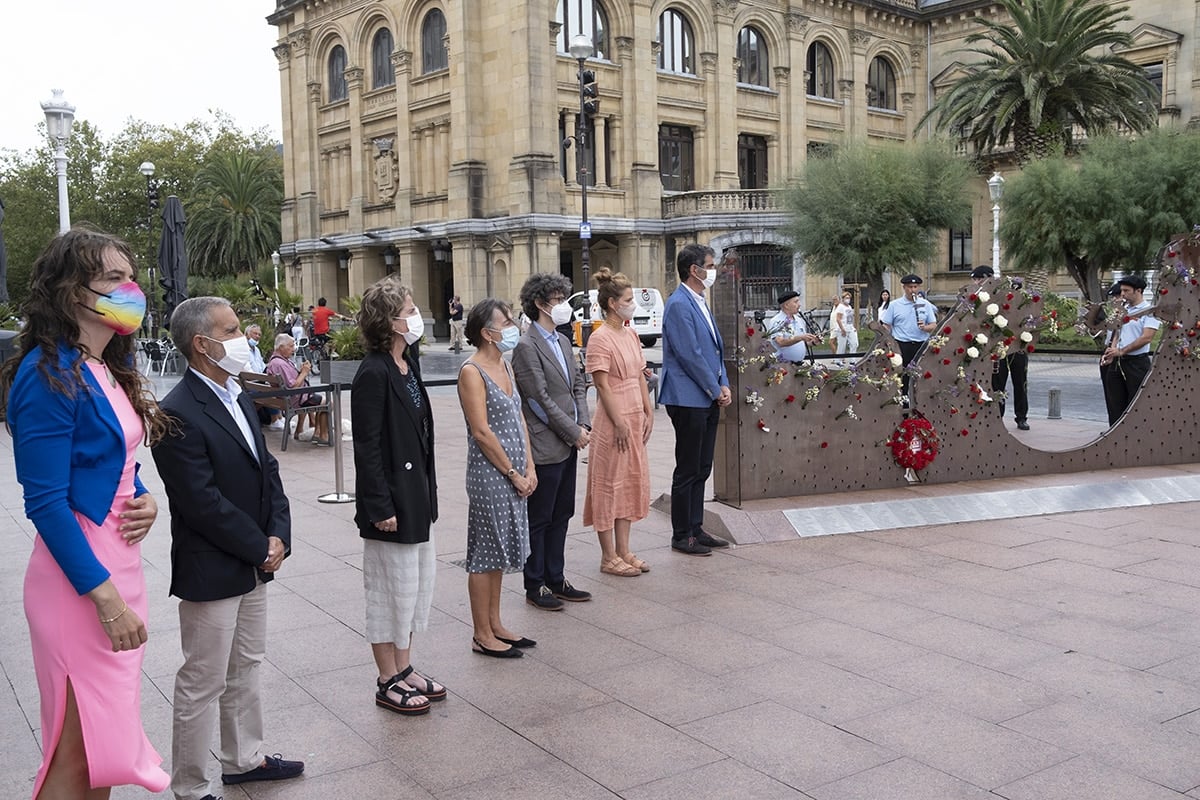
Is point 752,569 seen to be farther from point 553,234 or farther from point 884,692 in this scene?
point 553,234

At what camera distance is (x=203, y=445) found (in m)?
3.69

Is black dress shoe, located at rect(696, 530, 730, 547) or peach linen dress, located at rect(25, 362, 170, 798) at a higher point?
peach linen dress, located at rect(25, 362, 170, 798)

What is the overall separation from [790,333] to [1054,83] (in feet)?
87.1

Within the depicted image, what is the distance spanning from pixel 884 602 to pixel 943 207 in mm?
31598

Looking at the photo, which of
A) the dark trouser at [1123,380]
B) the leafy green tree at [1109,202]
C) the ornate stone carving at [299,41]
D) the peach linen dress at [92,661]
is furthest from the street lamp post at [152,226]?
the peach linen dress at [92,661]

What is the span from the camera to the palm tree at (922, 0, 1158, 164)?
114ft

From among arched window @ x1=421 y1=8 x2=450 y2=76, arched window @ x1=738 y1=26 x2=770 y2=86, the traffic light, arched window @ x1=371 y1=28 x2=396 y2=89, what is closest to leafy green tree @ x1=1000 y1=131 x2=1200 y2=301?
arched window @ x1=738 y1=26 x2=770 y2=86

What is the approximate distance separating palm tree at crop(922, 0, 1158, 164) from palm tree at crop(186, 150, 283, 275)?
35.0 metres

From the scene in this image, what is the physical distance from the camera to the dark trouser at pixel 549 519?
6.27 m

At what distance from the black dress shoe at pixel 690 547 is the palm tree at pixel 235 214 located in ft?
172

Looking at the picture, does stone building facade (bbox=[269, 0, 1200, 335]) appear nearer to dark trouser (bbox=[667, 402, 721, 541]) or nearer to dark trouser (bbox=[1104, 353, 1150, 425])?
dark trouser (bbox=[1104, 353, 1150, 425])

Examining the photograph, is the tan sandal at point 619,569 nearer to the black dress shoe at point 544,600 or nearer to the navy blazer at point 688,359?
the black dress shoe at point 544,600

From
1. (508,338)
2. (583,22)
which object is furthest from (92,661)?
(583,22)

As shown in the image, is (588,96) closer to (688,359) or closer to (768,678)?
(688,359)
